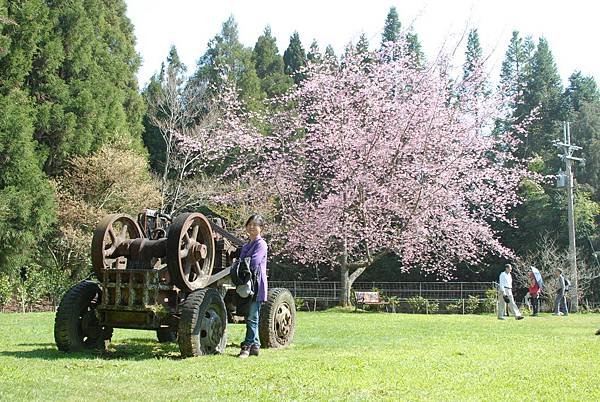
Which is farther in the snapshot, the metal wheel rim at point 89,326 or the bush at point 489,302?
the bush at point 489,302

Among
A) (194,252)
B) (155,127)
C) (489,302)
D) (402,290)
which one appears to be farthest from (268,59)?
(194,252)

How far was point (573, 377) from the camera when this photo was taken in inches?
243

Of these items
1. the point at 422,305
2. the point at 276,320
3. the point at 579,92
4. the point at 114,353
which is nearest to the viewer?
the point at 114,353

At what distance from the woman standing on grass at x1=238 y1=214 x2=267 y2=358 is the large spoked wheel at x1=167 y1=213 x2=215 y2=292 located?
0.60 m

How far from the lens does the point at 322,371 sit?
21.2ft

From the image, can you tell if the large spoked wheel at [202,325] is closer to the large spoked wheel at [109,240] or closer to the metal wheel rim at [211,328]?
the metal wheel rim at [211,328]

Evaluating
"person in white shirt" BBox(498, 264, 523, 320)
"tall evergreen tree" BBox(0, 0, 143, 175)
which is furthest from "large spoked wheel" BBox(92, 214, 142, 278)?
"tall evergreen tree" BBox(0, 0, 143, 175)

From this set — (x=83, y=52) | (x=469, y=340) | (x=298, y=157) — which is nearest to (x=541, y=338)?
(x=469, y=340)

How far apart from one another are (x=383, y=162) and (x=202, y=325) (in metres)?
15.6

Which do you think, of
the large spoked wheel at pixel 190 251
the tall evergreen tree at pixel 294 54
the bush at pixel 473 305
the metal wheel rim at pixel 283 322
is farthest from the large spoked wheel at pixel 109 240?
the tall evergreen tree at pixel 294 54

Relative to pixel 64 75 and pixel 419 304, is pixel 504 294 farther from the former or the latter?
pixel 64 75

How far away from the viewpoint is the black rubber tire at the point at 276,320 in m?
9.04

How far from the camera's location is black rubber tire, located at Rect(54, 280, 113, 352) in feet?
26.4

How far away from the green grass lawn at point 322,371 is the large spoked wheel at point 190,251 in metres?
0.95
